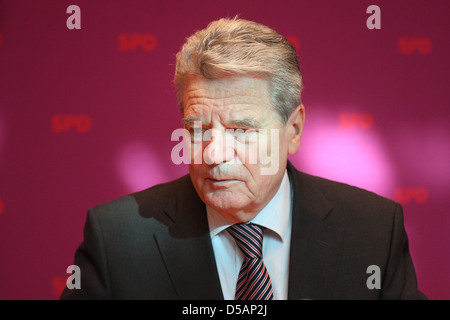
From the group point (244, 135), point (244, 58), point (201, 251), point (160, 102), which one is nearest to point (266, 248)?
point (201, 251)

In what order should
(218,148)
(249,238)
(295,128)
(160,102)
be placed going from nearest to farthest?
(218,148) → (249,238) → (295,128) → (160,102)

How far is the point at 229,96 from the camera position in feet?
5.45

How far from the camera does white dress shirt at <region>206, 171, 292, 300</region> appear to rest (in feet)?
5.78

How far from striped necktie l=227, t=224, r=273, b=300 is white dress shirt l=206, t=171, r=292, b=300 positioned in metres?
0.04

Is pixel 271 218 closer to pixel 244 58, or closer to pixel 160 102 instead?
pixel 244 58

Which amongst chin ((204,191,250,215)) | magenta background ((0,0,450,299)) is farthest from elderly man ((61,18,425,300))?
magenta background ((0,0,450,299))

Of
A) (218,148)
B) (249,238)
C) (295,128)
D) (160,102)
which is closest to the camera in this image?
(218,148)

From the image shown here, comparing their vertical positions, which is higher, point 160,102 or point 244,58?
point 244,58

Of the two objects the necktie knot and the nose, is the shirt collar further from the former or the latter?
the nose

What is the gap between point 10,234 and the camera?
318 centimetres

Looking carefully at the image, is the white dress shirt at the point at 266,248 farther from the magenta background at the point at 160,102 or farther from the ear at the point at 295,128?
the magenta background at the point at 160,102

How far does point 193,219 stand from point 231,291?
278mm

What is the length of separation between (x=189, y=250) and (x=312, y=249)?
0.41m

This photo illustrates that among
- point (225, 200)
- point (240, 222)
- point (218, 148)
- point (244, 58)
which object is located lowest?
point (240, 222)
